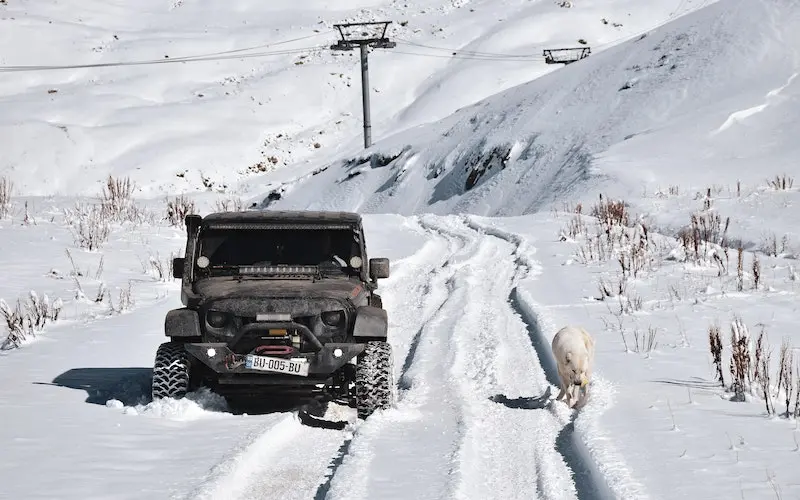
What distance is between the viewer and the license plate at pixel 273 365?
23.2 feet

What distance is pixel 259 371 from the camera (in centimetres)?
712

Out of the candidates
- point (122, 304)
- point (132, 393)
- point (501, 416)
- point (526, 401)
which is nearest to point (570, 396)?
point (526, 401)

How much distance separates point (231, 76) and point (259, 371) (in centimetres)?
6944

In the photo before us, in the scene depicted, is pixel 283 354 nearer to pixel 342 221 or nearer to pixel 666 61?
pixel 342 221

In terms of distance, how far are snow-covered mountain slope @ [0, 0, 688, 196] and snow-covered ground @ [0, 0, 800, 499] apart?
37 cm

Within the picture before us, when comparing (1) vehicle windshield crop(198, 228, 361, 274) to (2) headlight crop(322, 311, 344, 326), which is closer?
(2) headlight crop(322, 311, 344, 326)

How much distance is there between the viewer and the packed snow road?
5.53m

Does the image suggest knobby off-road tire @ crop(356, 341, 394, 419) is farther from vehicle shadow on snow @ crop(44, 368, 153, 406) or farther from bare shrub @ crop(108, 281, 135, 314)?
bare shrub @ crop(108, 281, 135, 314)

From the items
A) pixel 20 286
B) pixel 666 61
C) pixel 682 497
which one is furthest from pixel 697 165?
pixel 682 497

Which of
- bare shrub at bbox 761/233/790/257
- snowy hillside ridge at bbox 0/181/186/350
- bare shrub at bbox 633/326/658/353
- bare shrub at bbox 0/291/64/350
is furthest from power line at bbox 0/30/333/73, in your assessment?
bare shrub at bbox 633/326/658/353

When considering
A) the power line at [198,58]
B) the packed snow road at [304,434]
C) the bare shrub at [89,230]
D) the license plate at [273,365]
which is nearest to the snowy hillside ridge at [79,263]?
the bare shrub at [89,230]

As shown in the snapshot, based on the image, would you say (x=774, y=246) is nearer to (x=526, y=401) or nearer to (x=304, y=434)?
(x=526, y=401)

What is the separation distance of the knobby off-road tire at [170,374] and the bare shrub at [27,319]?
345cm

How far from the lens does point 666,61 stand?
133ft
